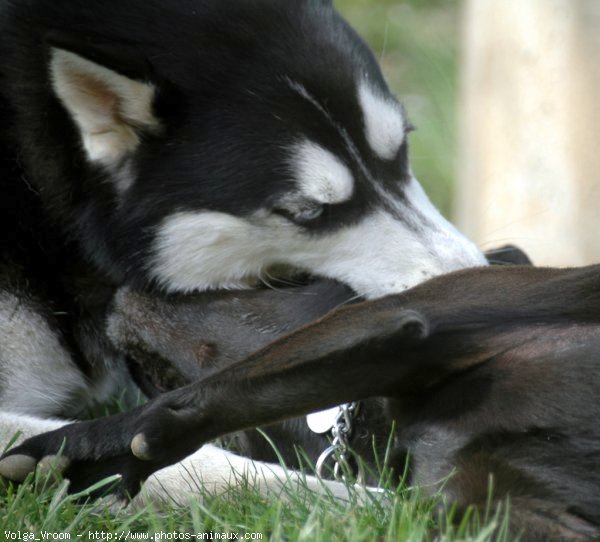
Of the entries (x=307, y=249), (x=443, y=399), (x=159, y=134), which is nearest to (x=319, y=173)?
(x=307, y=249)

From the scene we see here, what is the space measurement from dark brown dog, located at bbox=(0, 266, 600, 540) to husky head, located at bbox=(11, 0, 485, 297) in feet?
2.15

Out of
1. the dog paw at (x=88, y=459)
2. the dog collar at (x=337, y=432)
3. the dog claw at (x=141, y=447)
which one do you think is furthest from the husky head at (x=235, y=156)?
the dog claw at (x=141, y=447)

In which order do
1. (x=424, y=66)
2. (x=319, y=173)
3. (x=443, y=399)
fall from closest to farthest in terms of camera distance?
(x=443, y=399) < (x=319, y=173) < (x=424, y=66)

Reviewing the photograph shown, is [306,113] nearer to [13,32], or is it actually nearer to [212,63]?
[212,63]

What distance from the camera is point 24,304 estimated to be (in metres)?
3.31

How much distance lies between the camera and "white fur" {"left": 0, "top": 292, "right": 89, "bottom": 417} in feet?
10.7

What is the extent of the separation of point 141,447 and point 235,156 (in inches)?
46.0

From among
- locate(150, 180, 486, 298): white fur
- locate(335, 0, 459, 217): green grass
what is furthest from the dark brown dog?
locate(335, 0, 459, 217): green grass

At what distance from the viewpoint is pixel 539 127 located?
4965mm

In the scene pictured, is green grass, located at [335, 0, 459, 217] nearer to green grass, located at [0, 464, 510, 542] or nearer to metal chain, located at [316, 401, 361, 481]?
metal chain, located at [316, 401, 361, 481]

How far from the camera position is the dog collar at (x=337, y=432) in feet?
8.54

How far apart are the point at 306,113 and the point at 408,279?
58 centimetres

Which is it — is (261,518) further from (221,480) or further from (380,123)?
(380,123)

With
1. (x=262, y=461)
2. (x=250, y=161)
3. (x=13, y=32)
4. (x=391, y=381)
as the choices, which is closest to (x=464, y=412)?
(x=391, y=381)
